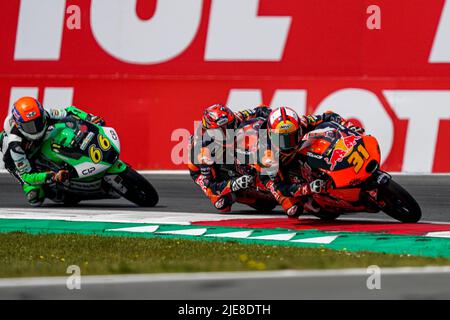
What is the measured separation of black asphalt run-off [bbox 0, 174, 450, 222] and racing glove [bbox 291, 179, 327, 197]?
1.44 m

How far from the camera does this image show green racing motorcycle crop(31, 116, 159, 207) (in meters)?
13.8

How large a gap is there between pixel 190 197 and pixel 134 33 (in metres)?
4.72

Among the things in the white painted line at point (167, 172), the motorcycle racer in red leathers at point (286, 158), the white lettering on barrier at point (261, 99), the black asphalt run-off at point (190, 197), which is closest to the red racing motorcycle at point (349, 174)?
the motorcycle racer in red leathers at point (286, 158)

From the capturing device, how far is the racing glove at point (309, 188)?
1124 centimetres

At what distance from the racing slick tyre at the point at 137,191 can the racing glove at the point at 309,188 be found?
3.10 m

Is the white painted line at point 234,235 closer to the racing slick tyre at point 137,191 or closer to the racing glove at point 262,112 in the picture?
the racing glove at point 262,112

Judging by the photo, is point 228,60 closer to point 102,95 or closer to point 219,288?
point 102,95

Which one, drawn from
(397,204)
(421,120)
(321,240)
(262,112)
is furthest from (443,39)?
(321,240)

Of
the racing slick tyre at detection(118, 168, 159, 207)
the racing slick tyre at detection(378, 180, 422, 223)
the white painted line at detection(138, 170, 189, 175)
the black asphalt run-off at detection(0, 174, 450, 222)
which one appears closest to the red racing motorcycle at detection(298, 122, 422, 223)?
the racing slick tyre at detection(378, 180, 422, 223)

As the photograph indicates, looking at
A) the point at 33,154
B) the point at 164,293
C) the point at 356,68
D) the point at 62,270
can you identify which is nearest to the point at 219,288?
the point at 164,293

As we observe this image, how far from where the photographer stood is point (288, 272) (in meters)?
5.79

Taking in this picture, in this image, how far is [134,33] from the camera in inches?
751

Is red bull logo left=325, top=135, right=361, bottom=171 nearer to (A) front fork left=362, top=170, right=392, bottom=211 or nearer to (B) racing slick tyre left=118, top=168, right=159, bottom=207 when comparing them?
(A) front fork left=362, top=170, right=392, bottom=211
